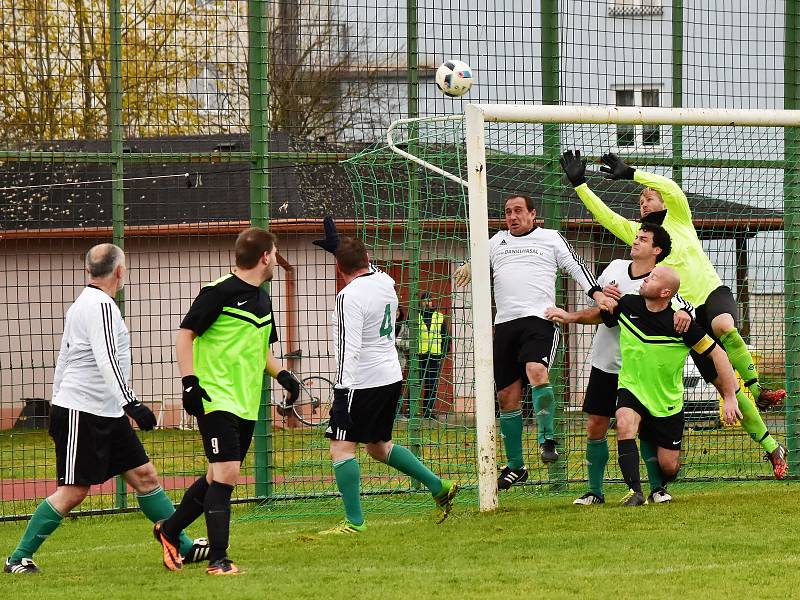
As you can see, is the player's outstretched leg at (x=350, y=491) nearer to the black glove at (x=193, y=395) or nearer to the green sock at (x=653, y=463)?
the black glove at (x=193, y=395)

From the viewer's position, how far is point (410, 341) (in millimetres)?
10562

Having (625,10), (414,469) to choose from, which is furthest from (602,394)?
(625,10)

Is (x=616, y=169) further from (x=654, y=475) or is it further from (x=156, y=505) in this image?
(x=156, y=505)

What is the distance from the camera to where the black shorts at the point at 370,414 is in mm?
8297

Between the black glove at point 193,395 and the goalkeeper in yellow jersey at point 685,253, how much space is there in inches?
145

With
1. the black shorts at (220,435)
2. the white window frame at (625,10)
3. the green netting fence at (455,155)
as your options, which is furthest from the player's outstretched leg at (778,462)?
the black shorts at (220,435)

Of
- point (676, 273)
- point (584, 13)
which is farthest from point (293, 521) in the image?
point (584, 13)

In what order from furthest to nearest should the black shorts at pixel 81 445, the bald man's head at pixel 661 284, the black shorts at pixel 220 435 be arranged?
1. the bald man's head at pixel 661 284
2. the black shorts at pixel 81 445
3. the black shorts at pixel 220 435

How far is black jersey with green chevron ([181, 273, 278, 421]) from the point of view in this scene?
6938mm

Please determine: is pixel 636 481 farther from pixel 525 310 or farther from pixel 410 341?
pixel 410 341

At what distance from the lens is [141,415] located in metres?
6.77

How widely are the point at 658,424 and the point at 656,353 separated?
19.9 inches

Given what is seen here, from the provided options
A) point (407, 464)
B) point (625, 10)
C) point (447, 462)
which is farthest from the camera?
point (625, 10)

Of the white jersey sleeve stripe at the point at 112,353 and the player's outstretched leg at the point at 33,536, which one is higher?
the white jersey sleeve stripe at the point at 112,353
